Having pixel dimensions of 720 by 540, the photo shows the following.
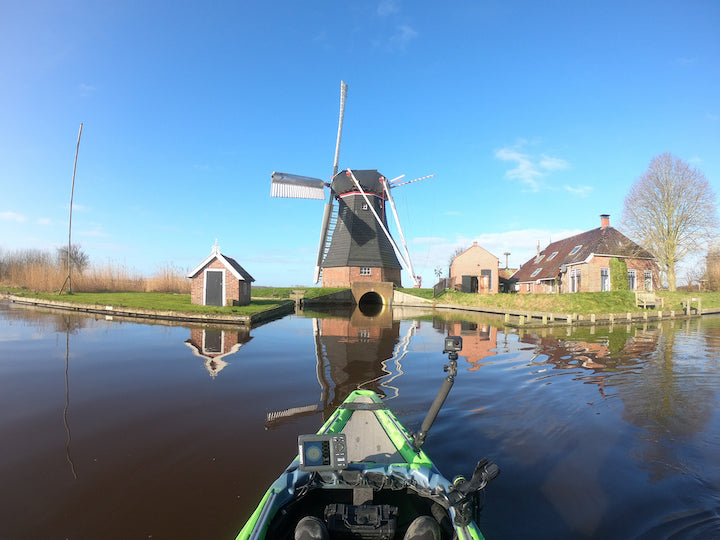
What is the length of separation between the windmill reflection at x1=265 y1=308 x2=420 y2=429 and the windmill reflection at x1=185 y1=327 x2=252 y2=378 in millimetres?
2775

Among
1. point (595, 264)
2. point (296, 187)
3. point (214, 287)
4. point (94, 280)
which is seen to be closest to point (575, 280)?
point (595, 264)

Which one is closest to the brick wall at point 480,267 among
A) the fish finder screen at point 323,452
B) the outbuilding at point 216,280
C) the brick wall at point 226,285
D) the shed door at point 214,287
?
the brick wall at point 226,285

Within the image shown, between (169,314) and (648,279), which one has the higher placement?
(648,279)

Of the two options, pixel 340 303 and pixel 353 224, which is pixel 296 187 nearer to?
pixel 353 224

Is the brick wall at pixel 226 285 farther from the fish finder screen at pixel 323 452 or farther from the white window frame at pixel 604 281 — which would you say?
the white window frame at pixel 604 281

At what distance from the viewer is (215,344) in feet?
44.7

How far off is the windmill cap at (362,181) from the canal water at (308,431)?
27.4 metres

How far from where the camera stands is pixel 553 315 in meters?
22.4

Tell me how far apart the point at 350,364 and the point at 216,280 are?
48.9ft

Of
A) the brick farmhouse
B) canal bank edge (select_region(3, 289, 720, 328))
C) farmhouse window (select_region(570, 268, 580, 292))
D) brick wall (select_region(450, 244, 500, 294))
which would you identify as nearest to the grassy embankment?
canal bank edge (select_region(3, 289, 720, 328))

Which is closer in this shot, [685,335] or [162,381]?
[162,381]

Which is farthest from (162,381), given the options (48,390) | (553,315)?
(553,315)

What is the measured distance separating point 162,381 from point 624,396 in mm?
10281

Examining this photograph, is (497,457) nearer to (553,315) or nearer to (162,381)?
(162,381)
